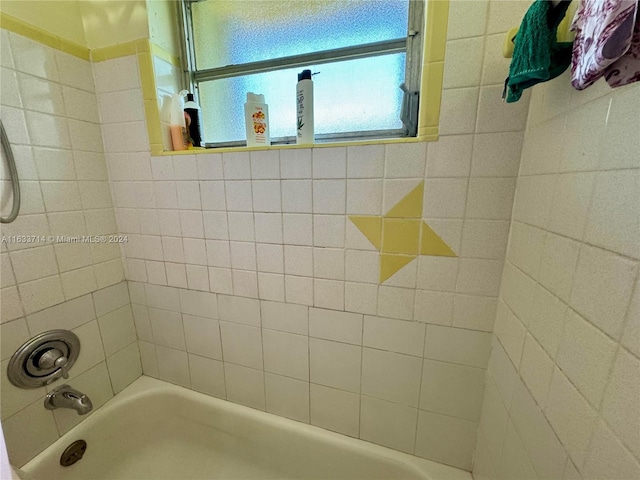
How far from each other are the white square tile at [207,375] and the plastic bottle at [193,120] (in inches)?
39.0

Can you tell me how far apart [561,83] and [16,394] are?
187cm

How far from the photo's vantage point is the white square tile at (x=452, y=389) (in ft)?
2.98

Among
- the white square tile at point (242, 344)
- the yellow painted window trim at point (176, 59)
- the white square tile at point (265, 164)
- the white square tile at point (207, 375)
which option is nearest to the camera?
the yellow painted window trim at point (176, 59)

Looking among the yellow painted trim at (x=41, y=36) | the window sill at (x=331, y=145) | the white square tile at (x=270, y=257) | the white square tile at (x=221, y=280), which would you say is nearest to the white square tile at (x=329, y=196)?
the window sill at (x=331, y=145)

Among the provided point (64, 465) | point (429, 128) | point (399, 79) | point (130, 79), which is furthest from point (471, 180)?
Result: point (64, 465)

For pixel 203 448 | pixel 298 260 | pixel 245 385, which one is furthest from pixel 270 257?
pixel 203 448

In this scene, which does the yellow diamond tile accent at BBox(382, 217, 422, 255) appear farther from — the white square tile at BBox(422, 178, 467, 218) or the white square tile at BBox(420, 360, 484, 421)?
the white square tile at BBox(420, 360, 484, 421)

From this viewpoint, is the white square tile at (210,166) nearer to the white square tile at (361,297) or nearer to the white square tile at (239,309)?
the white square tile at (239,309)

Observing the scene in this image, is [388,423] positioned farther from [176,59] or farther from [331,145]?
[176,59]

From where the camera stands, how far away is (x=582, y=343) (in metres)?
0.46

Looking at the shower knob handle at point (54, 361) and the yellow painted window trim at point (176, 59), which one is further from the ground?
the yellow painted window trim at point (176, 59)

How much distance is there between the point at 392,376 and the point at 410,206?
2.08 ft

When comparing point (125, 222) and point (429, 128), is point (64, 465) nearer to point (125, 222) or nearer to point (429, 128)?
point (125, 222)

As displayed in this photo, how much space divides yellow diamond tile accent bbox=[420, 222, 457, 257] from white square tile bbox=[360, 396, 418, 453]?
61 cm
